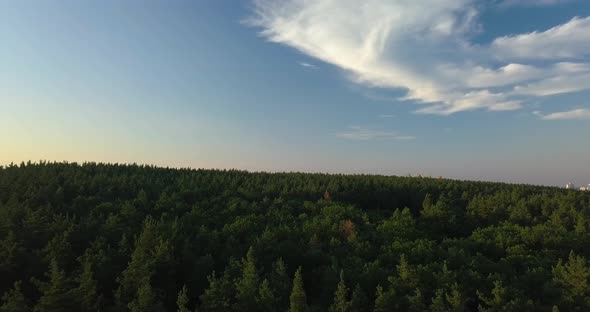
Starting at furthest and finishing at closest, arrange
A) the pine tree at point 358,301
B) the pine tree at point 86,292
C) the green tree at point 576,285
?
1. the green tree at point 576,285
2. the pine tree at point 358,301
3. the pine tree at point 86,292

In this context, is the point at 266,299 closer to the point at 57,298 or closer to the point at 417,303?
the point at 417,303

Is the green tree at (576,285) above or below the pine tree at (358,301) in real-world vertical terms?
above

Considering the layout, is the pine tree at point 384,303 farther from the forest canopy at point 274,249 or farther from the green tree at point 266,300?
the green tree at point 266,300

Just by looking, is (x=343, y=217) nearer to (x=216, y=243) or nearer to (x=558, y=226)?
(x=216, y=243)

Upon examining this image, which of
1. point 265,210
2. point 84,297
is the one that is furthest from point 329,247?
point 84,297

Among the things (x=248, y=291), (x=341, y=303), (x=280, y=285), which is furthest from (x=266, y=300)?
(x=341, y=303)

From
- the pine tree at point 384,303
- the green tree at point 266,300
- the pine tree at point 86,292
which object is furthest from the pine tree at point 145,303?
the pine tree at point 384,303

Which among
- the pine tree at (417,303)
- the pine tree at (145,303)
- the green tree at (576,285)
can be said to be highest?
the green tree at (576,285)

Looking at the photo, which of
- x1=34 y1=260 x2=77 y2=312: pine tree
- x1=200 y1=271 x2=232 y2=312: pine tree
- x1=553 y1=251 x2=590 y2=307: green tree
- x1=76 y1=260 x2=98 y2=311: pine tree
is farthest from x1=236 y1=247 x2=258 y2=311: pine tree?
x1=553 y1=251 x2=590 y2=307: green tree

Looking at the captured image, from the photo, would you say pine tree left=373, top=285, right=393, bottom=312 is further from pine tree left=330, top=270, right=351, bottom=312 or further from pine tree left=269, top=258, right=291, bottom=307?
pine tree left=269, top=258, right=291, bottom=307
